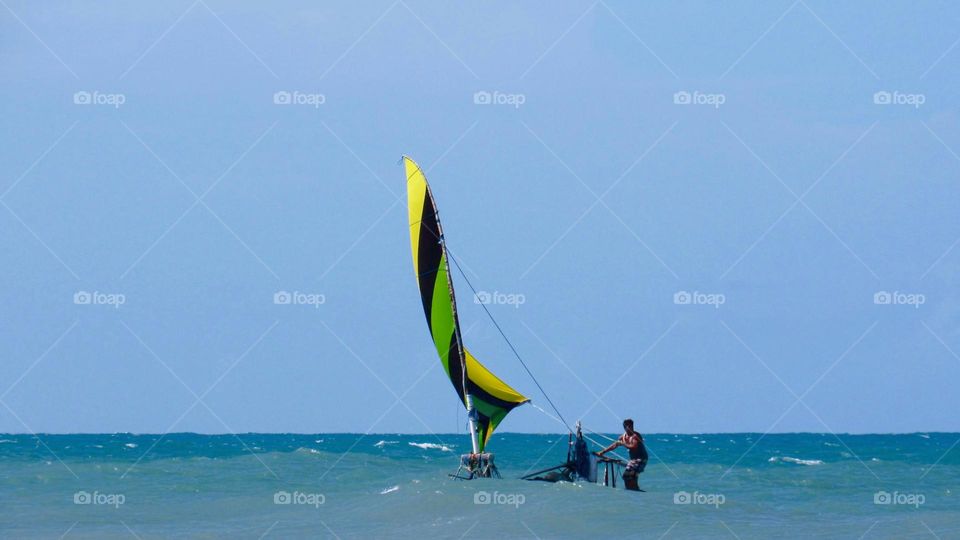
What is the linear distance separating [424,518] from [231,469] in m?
13.3

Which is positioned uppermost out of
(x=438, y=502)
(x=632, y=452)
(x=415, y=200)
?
A: (x=415, y=200)

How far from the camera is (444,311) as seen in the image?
69.2 feet

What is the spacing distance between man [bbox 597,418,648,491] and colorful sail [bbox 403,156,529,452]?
2005 millimetres

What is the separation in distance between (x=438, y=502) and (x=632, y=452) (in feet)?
11.2

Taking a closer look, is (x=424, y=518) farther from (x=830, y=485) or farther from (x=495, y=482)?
(x=830, y=485)

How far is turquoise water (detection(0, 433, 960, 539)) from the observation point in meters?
17.5

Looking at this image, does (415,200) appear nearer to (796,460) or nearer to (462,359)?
(462,359)

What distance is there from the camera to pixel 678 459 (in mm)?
38812

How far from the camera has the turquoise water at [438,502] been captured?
17.5 metres

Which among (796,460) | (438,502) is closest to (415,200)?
(438,502)

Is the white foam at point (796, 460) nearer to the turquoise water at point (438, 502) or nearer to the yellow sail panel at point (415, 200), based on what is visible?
the turquoise water at point (438, 502)

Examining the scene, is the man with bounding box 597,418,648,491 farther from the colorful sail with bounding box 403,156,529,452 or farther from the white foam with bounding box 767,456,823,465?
the white foam with bounding box 767,456,823,465

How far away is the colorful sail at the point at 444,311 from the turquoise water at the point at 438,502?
1392mm

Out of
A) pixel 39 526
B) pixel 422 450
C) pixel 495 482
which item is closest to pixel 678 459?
pixel 422 450
